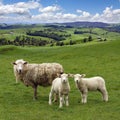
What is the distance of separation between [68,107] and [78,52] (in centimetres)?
4127

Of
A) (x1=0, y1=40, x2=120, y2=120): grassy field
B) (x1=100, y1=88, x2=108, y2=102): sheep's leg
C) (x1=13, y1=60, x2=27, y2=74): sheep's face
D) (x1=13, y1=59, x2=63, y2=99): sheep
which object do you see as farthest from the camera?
(x1=13, y1=59, x2=63, y2=99): sheep

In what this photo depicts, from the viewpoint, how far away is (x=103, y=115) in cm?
1553

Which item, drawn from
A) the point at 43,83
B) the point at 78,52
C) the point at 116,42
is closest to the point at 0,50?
the point at 78,52

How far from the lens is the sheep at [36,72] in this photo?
19500 mm

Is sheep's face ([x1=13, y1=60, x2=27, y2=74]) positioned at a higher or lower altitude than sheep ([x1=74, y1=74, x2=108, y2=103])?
higher

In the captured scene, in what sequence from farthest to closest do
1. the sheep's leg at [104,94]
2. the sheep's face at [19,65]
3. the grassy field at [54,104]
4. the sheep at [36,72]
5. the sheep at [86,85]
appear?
the sheep at [36,72], the sheep's leg at [104,94], the sheep's face at [19,65], the sheep at [86,85], the grassy field at [54,104]

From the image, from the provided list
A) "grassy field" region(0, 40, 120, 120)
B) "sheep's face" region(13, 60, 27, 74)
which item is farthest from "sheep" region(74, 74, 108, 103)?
"sheep's face" region(13, 60, 27, 74)

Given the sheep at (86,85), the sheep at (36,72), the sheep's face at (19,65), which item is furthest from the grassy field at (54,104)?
the sheep's face at (19,65)

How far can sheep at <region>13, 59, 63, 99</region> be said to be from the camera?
768 inches

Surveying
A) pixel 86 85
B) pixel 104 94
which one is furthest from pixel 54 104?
pixel 104 94

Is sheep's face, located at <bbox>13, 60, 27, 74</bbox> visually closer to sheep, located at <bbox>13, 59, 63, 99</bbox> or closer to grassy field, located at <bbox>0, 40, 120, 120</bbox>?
sheep, located at <bbox>13, 59, 63, 99</bbox>

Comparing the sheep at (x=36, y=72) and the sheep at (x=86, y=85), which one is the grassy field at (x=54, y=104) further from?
the sheep at (x=36, y=72)

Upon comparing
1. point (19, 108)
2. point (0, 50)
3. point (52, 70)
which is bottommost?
point (0, 50)

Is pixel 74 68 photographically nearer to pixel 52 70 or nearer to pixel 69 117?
pixel 52 70
